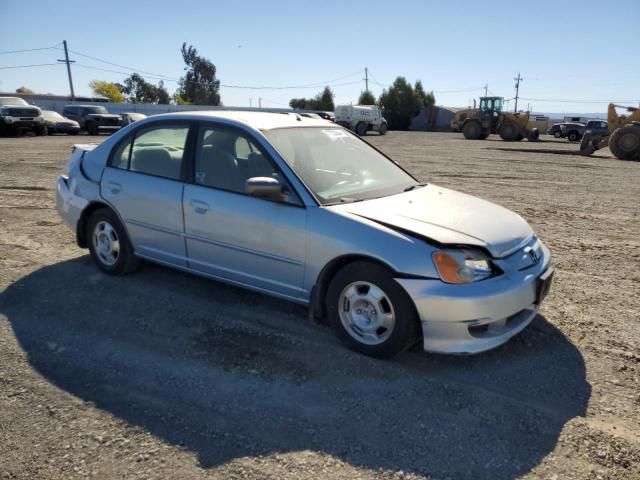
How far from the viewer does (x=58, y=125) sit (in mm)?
29000

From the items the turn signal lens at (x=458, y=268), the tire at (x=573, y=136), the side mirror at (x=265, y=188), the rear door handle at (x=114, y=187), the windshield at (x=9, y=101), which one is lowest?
the tire at (x=573, y=136)

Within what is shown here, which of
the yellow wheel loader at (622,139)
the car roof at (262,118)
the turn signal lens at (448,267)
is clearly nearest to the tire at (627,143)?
the yellow wheel loader at (622,139)

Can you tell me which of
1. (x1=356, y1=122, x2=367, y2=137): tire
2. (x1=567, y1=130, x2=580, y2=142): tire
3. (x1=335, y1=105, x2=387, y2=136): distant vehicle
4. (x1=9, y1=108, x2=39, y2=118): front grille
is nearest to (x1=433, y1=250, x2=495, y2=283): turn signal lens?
(x1=9, y1=108, x2=39, y2=118): front grille

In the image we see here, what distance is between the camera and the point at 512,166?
16.6 meters

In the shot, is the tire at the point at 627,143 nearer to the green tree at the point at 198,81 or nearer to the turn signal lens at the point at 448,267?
the turn signal lens at the point at 448,267

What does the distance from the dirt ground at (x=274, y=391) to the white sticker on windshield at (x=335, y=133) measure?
4.95ft

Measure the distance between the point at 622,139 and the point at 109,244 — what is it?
20969mm

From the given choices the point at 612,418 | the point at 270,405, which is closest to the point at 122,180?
the point at 270,405

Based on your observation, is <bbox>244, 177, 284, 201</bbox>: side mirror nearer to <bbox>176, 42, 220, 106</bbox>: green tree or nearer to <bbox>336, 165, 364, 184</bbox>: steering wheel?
<bbox>336, 165, 364, 184</bbox>: steering wheel

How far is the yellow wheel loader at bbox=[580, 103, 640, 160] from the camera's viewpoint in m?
20.0

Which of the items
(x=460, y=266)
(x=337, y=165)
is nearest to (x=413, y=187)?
(x=337, y=165)


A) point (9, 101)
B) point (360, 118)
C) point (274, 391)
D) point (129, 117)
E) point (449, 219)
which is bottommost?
point (274, 391)

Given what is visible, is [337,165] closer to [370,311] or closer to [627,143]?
[370,311]

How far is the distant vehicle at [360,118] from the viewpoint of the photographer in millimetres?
42031
